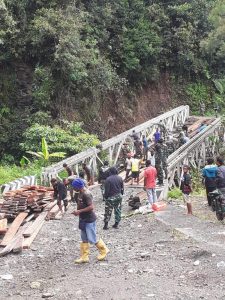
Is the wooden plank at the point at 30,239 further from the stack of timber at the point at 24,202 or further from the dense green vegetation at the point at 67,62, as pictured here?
the dense green vegetation at the point at 67,62

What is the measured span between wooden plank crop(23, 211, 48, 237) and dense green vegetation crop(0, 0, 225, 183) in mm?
7031

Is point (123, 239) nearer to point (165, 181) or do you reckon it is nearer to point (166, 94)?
point (165, 181)

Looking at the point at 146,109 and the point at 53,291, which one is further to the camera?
the point at 146,109

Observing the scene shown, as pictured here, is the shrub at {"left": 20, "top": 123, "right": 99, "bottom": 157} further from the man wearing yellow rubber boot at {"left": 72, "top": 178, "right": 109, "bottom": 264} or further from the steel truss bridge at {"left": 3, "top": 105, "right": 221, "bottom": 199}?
the man wearing yellow rubber boot at {"left": 72, "top": 178, "right": 109, "bottom": 264}

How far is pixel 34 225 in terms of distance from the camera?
37.3ft

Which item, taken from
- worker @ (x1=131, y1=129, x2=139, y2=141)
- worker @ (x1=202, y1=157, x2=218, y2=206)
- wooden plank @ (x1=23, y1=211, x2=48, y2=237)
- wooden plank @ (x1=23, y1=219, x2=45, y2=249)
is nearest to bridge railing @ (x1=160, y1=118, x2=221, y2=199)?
worker @ (x1=131, y1=129, x2=139, y2=141)

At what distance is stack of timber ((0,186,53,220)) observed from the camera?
12.1 meters

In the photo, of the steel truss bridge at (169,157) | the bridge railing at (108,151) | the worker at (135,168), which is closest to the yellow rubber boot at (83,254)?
the steel truss bridge at (169,157)

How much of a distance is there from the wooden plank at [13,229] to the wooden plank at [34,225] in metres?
0.27

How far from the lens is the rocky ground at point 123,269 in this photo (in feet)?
24.4

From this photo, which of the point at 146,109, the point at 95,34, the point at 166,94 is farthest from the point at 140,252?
the point at 166,94

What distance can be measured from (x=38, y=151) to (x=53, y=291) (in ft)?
40.5

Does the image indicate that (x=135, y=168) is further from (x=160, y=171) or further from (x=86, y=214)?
(x=86, y=214)

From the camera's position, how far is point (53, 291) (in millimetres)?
7648
